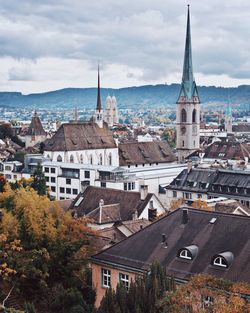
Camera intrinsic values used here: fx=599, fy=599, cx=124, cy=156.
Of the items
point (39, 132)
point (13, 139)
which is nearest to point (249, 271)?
point (39, 132)

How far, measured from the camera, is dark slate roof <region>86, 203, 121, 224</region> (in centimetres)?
5385

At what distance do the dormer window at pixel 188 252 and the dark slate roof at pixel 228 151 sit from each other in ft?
269

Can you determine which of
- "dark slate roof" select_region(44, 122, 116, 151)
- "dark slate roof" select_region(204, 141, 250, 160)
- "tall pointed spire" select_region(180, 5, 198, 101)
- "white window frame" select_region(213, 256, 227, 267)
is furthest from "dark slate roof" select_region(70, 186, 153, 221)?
"tall pointed spire" select_region(180, 5, 198, 101)

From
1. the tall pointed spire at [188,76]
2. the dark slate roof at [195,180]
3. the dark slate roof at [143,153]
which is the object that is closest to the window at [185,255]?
the dark slate roof at [195,180]

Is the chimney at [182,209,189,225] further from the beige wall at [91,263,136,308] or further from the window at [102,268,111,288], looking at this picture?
the window at [102,268,111,288]

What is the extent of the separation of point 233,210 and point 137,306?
22.7 meters

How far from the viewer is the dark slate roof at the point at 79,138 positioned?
100 meters

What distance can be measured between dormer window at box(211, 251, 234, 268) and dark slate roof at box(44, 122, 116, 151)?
70.0 metres

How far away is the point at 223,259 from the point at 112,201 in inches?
1138

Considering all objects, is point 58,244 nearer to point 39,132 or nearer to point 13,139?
point 39,132

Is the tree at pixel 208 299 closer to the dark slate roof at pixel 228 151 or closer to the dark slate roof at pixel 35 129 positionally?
the dark slate roof at pixel 228 151

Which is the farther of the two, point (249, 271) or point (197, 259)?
point (197, 259)

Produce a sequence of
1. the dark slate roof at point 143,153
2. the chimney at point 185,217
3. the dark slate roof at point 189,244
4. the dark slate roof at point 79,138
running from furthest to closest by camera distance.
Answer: the dark slate roof at point 143,153 < the dark slate roof at point 79,138 < the chimney at point 185,217 < the dark slate roof at point 189,244

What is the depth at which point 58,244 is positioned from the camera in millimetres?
39656
